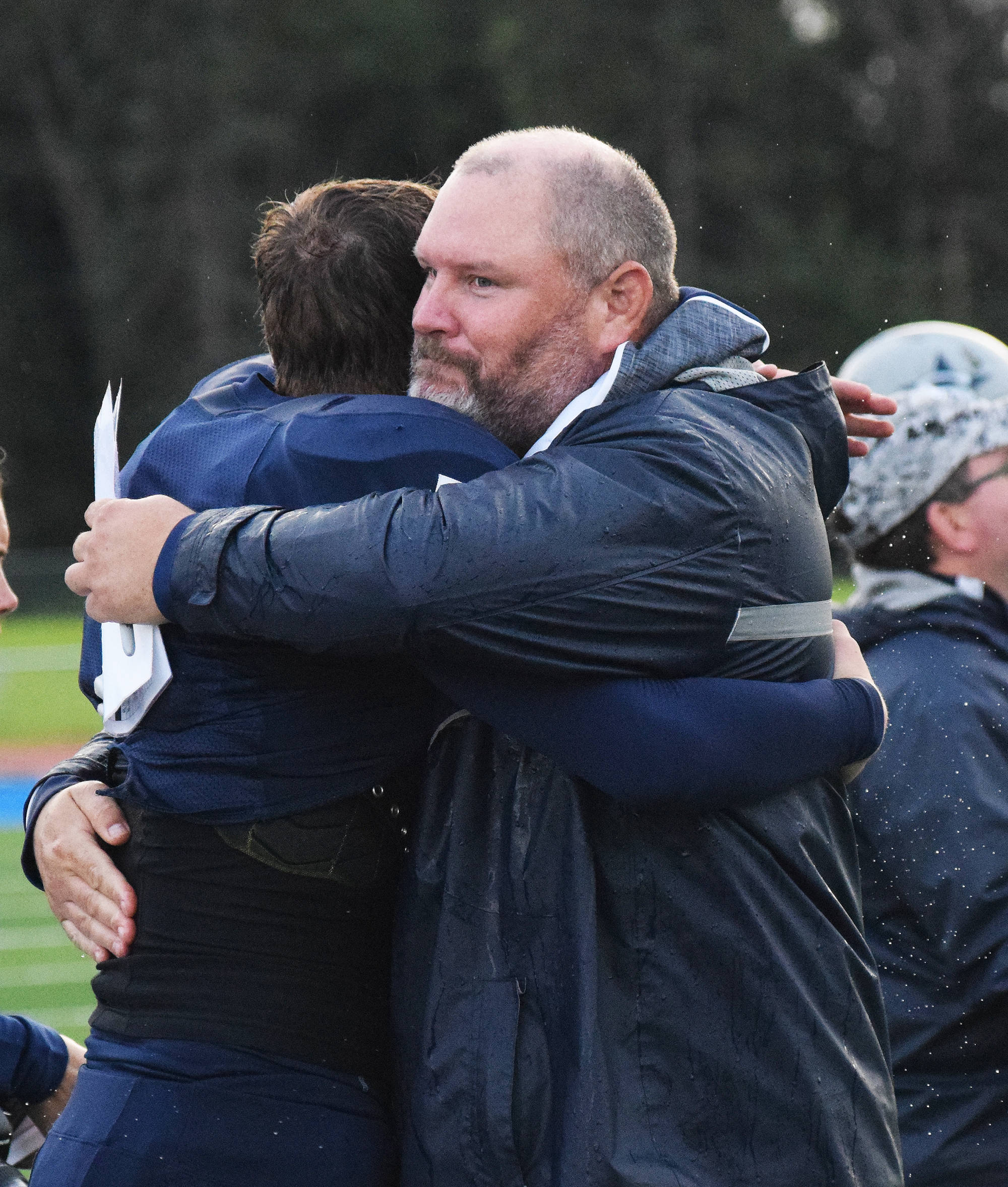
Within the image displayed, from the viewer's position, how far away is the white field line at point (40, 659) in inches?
923

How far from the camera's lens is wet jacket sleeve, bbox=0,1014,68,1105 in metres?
3.12

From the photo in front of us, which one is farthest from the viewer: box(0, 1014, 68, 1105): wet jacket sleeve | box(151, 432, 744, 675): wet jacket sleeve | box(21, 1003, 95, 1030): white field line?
box(21, 1003, 95, 1030): white field line

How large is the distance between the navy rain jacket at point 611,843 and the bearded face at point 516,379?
15cm

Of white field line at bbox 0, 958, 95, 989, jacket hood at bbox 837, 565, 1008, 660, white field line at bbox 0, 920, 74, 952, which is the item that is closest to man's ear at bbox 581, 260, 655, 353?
jacket hood at bbox 837, 565, 1008, 660

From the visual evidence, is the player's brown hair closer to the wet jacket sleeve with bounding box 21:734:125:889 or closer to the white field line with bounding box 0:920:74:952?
the wet jacket sleeve with bounding box 21:734:125:889

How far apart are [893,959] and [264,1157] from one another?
4.65ft

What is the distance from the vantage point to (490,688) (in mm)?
2305

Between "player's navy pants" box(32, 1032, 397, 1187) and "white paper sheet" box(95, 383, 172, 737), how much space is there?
1.49ft

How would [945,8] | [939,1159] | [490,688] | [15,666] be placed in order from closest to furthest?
[490,688] → [939,1159] → [15,666] → [945,8]

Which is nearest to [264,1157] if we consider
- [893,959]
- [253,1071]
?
[253,1071]

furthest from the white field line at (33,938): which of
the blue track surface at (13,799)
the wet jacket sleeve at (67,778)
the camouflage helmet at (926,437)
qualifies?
the wet jacket sleeve at (67,778)

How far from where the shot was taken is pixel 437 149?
40.2 m

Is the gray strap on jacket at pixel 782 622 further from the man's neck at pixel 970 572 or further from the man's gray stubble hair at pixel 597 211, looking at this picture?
the man's neck at pixel 970 572

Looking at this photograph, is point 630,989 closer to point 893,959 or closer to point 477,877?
point 477,877
